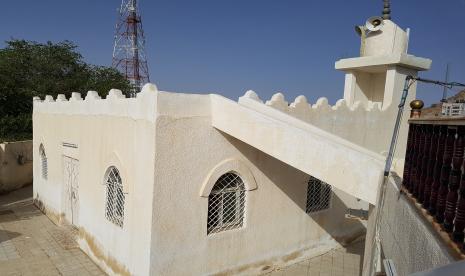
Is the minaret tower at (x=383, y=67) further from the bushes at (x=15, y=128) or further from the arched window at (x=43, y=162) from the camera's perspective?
the bushes at (x=15, y=128)

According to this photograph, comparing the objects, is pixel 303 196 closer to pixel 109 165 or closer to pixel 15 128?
pixel 109 165

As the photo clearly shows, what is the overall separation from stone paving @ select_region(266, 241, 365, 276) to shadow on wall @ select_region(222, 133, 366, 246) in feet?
1.49

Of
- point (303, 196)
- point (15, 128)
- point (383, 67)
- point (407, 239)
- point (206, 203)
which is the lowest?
point (303, 196)

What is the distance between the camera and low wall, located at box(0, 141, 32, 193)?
41.6 ft

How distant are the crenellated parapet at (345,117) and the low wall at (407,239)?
355cm

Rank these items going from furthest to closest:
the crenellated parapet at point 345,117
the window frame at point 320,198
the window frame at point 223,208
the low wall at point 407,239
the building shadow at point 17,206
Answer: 1. the building shadow at point 17,206
2. the window frame at point 320,198
3. the crenellated parapet at point 345,117
4. the window frame at point 223,208
5. the low wall at point 407,239

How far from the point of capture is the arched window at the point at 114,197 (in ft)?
21.2

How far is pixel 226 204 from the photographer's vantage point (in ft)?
20.6

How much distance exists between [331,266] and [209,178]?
3774mm

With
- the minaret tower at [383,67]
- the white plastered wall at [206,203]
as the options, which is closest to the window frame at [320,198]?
the white plastered wall at [206,203]

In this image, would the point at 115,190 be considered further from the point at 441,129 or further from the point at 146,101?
the point at 441,129

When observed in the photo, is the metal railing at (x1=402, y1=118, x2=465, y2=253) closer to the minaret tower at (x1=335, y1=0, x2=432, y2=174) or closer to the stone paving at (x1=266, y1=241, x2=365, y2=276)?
the stone paving at (x1=266, y1=241, x2=365, y2=276)

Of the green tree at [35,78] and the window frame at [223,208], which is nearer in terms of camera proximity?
the window frame at [223,208]

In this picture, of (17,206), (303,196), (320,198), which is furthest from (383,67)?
(17,206)
